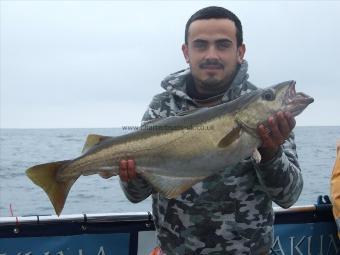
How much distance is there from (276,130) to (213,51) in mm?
814

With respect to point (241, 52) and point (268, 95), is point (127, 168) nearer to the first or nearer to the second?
point (268, 95)

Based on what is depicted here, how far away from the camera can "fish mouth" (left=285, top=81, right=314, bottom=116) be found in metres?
3.61

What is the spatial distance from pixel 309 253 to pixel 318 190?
12.0 metres

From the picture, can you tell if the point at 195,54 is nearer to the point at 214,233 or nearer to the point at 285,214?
the point at 214,233

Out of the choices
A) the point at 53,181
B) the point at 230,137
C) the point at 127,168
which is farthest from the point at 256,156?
the point at 53,181

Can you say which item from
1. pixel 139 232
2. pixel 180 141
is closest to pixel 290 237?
pixel 139 232

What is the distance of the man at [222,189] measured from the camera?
13.0ft

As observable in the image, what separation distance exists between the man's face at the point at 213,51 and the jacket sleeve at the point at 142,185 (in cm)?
43

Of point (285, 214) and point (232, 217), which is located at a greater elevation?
point (232, 217)

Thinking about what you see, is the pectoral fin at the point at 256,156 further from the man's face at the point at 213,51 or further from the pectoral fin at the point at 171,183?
the man's face at the point at 213,51

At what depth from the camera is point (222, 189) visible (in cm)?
399

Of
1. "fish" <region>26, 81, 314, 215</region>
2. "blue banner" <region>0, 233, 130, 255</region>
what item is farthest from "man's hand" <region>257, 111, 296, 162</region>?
"blue banner" <region>0, 233, 130, 255</region>

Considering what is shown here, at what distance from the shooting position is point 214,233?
3975mm

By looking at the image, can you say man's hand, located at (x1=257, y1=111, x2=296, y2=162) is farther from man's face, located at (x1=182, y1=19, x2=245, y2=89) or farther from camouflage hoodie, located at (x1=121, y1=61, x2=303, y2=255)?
man's face, located at (x1=182, y1=19, x2=245, y2=89)
